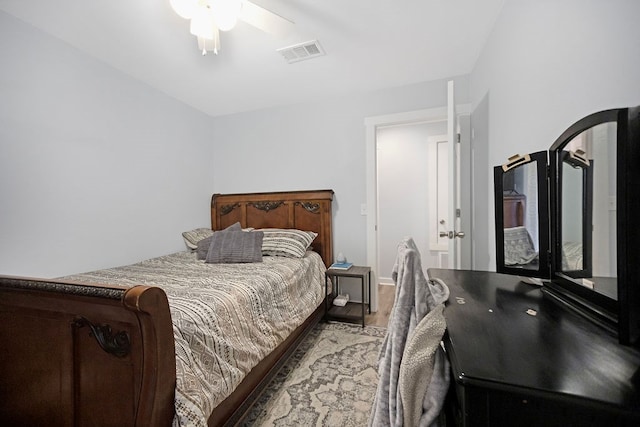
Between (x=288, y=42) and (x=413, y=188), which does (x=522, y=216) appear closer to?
(x=288, y=42)

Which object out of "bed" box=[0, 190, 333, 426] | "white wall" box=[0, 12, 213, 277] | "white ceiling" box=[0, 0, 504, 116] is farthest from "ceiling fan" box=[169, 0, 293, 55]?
"bed" box=[0, 190, 333, 426]

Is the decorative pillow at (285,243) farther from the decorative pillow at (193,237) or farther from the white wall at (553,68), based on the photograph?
the white wall at (553,68)

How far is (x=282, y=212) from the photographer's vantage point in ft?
10.3

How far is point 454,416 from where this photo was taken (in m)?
0.71

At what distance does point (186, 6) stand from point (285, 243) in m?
1.88

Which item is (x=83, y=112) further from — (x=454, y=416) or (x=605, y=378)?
(x=605, y=378)

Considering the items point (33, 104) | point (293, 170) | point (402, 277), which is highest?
point (33, 104)

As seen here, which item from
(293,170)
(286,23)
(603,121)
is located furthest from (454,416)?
(293,170)

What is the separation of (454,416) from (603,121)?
962mm

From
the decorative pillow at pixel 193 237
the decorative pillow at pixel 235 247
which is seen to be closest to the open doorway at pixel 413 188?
the decorative pillow at pixel 235 247

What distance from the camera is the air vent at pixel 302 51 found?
2037mm

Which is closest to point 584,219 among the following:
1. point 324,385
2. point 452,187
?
point 452,187

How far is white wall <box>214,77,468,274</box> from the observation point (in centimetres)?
283

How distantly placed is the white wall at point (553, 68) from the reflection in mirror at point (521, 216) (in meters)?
0.19
